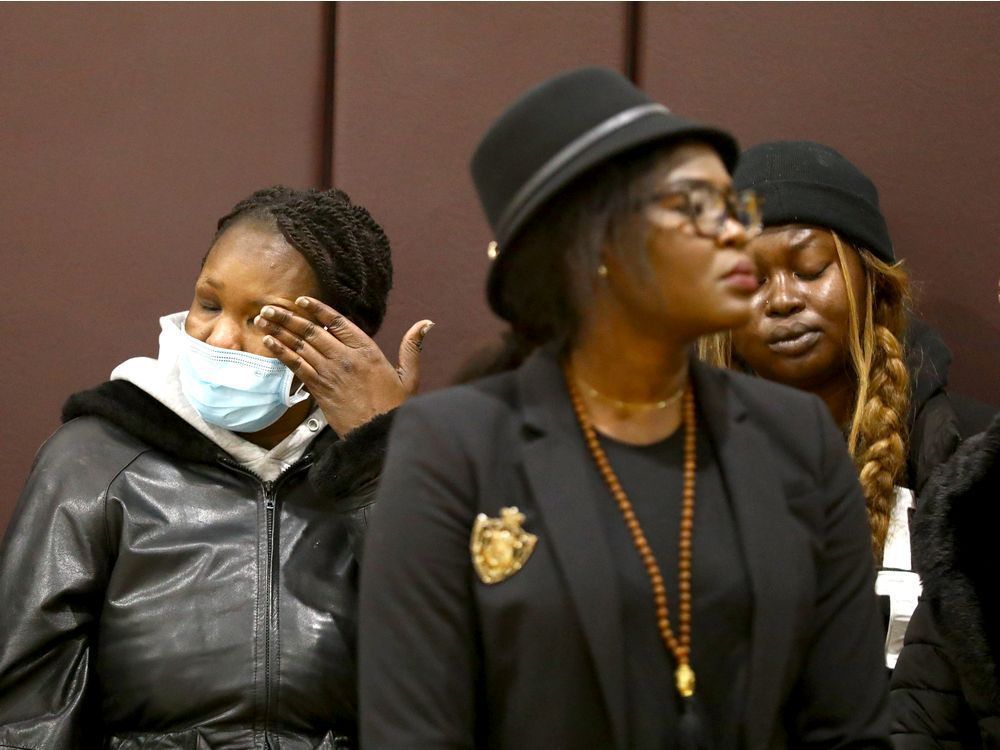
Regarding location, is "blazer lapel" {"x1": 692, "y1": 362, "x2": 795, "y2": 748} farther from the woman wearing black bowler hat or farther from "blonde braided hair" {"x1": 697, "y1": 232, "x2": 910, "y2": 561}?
"blonde braided hair" {"x1": 697, "y1": 232, "x2": 910, "y2": 561}

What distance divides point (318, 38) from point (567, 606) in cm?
150

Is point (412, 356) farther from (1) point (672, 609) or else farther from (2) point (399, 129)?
(1) point (672, 609)

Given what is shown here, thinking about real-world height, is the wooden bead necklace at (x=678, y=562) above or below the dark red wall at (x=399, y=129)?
below

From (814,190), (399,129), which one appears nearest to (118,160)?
(399,129)

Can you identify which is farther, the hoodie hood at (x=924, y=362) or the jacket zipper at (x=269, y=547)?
the hoodie hood at (x=924, y=362)

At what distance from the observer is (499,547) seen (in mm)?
1171

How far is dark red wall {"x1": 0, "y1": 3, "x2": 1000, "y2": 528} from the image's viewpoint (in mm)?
2312

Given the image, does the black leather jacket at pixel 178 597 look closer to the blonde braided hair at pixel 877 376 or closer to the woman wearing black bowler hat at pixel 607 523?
the woman wearing black bowler hat at pixel 607 523

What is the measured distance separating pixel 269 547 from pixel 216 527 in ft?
0.26

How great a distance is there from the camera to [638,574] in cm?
118

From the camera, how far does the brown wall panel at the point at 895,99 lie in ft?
7.60

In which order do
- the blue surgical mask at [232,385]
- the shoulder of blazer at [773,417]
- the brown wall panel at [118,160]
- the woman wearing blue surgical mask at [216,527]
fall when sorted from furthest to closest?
1. the brown wall panel at [118,160]
2. the blue surgical mask at [232,385]
3. the woman wearing blue surgical mask at [216,527]
4. the shoulder of blazer at [773,417]

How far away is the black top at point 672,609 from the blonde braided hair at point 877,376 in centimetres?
81

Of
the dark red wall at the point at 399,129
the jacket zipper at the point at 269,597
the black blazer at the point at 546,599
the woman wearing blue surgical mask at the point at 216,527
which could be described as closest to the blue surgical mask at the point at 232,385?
the woman wearing blue surgical mask at the point at 216,527
